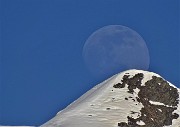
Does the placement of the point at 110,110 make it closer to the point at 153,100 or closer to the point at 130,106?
the point at 130,106

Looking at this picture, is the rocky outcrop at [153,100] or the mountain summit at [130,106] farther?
the rocky outcrop at [153,100]

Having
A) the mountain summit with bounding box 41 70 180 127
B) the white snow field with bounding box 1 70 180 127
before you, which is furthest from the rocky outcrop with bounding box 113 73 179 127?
the white snow field with bounding box 1 70 180 127

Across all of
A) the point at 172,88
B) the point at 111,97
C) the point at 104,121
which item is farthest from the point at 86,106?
the point at 172,88

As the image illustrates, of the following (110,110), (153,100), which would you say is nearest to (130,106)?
(110,110)

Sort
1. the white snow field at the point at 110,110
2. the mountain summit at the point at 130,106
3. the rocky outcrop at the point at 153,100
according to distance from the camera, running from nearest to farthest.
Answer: the white snow field at the point at 110,110 < the mountain summit at the point at 130,106 < the rocky outcrop at the point at 153,100

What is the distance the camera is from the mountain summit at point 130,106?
88.9 ft

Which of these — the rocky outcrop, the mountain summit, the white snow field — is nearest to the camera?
the white snow field

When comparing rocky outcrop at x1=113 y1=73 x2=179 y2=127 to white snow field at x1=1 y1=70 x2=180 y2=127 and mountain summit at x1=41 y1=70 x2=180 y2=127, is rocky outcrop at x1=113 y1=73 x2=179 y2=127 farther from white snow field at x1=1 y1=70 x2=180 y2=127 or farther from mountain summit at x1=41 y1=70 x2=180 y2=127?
white snow field at x1=1 y1=70 x2=180 y2=127

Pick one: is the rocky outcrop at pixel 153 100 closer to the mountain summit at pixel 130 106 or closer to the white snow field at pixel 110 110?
the mountain summit at pixel 130 106

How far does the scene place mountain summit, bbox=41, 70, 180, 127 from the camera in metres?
27.1

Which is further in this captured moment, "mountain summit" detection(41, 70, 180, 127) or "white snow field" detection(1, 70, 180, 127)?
"mountain summit" detection(41, 70, 180, 127)

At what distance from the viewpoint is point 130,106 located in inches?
1142

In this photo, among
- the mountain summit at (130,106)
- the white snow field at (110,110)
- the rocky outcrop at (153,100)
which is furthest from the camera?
the rocky outcrop at (153,100)

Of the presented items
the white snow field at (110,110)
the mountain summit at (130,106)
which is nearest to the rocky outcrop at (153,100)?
the mountain summit at (130,106)
